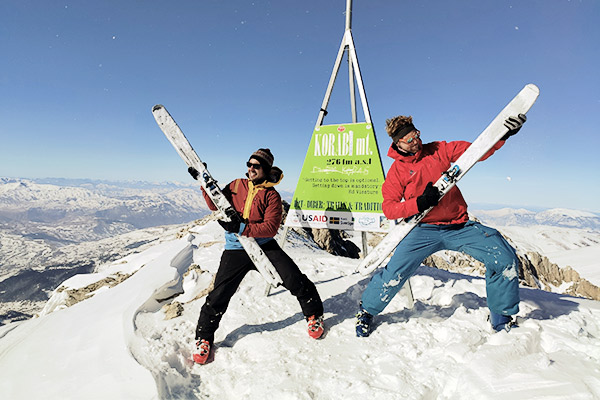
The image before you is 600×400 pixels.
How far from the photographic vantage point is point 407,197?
3.14m

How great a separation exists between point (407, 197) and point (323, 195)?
1505mm

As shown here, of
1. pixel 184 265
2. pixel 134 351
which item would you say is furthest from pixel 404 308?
pixel 184 265

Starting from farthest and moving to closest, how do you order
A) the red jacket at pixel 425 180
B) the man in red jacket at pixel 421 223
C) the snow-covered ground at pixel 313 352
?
the red jacket at pixel 425 180
the man in red jacket at pixel 421 223
the snow-covered ground at pixel 313 352

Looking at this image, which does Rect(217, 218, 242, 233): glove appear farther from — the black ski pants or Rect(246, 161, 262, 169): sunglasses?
Rect(246, 161, 262, 169): sunglasses

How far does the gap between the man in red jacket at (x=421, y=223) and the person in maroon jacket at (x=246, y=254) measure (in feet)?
2.34

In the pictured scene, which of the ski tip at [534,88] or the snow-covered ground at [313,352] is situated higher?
the ski tip at [534,88]

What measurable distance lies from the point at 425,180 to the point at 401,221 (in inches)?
21.8

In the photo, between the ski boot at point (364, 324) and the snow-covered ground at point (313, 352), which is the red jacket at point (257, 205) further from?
the ski boot at point (364, 324)

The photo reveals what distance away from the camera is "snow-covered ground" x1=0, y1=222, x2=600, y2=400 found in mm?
2148

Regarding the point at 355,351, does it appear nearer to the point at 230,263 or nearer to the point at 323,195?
the point at 230,263

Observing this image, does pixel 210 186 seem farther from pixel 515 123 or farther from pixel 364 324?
pixel 515 123

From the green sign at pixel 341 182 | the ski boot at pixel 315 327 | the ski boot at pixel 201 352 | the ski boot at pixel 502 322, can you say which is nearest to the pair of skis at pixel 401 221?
the ski boot at pixel 315 327

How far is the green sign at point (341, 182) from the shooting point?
407cm

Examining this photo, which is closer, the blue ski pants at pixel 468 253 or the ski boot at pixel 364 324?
the blue ski pants at pixel 468 253
